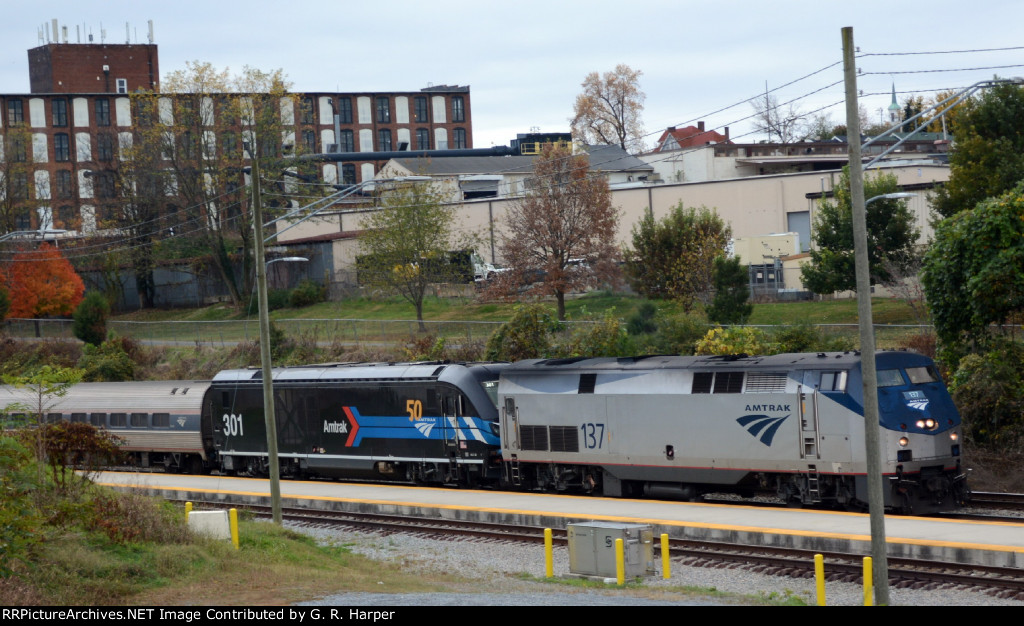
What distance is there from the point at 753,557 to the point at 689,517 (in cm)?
366

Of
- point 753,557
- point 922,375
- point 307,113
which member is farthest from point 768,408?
point 307,113

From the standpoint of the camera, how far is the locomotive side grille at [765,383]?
23.7 metres

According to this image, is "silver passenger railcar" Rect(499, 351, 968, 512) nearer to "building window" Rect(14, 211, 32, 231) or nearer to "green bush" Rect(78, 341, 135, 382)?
"green bush" Rect(78, 341, 135, 382)

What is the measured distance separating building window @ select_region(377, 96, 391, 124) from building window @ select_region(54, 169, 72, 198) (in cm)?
3186

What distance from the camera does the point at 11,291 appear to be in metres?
70.4

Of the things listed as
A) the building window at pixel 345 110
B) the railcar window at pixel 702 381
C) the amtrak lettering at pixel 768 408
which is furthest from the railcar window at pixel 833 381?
the building window at pixel 345 110

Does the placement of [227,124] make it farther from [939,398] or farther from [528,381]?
[939,398]

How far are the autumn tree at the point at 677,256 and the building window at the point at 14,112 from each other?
7064cm

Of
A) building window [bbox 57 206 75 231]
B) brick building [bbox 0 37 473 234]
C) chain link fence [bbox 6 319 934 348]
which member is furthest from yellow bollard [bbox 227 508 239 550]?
building window [bbox 57 206 75 231]

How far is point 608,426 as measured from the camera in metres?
26.7

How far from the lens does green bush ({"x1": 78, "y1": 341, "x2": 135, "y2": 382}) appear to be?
57.8m

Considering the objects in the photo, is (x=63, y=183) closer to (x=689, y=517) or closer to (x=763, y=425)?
(x=763, y=425)

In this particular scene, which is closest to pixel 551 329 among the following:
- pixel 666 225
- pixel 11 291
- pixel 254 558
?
pixel 666 225

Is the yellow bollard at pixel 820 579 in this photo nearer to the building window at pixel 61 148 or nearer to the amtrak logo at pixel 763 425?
the amtrak logo at pixel 763 425
